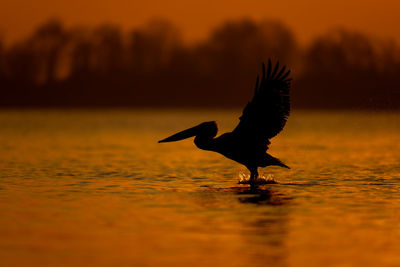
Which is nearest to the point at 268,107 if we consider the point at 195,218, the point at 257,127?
the point at 257,127

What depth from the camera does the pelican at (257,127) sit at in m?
15.9

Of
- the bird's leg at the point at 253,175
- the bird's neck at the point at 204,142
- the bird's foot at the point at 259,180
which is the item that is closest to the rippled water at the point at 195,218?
the bird's foot at the point at 259,180

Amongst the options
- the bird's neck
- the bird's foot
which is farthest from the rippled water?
the bird's neck

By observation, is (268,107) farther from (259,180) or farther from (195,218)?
(195,218)

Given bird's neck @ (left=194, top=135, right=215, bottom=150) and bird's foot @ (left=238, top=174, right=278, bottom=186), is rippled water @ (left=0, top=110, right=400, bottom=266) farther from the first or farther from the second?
bird's neck @ (left=194, top=135, right=215, bottom=150)

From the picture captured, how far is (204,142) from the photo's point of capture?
16.5 metres

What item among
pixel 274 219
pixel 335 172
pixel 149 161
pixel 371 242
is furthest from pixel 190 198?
pixel 149 161

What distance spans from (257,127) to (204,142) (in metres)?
1.07

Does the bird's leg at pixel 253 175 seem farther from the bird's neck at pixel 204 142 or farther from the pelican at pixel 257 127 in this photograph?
the bird's neck at pixel 204 142

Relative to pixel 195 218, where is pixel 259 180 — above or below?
above

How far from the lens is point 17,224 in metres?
11.4

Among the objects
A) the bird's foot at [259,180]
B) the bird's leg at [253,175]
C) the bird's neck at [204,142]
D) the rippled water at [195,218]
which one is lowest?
the rippled water at [195,218]

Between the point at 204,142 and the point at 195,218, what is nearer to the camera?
the point at 195,218

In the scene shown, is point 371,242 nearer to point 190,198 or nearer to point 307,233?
point 307,233
